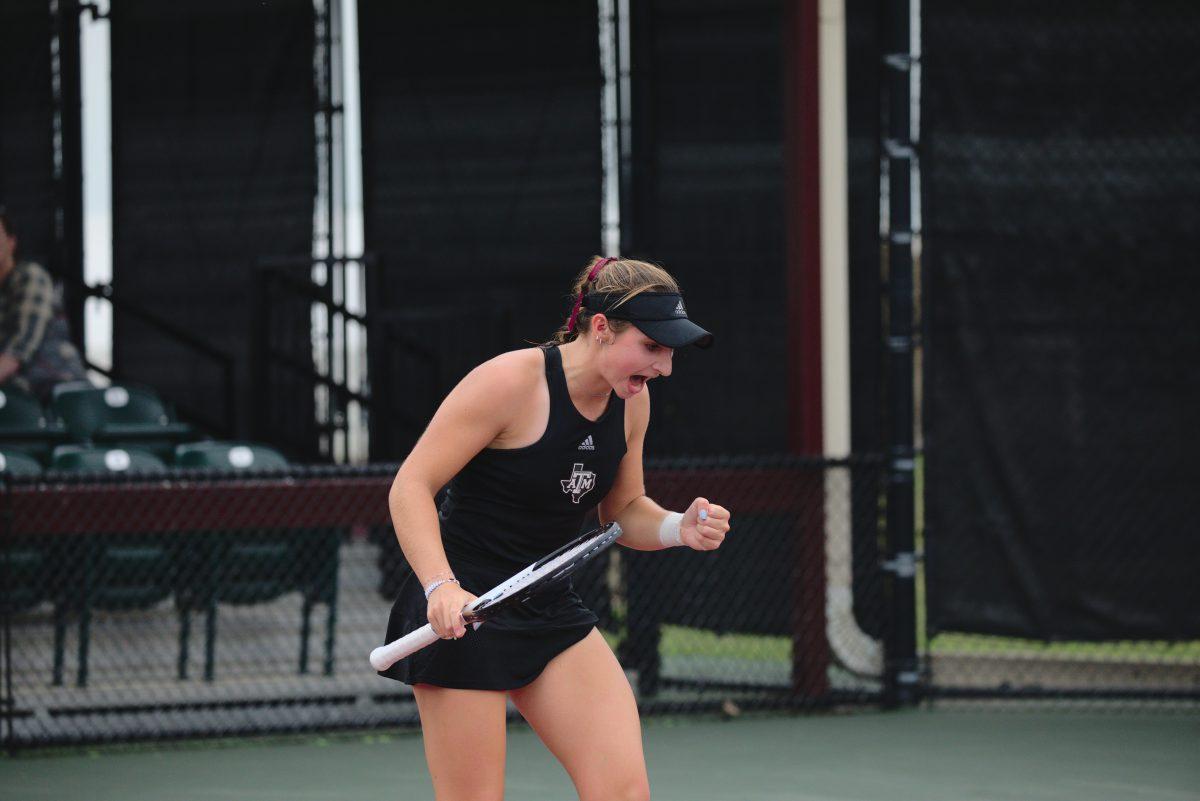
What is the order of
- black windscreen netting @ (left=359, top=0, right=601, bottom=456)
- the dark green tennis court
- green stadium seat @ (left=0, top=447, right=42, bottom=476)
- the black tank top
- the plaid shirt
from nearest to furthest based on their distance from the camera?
the black tank top, the dark green tennis court, green stadium seat @ (left=0, top=447, right=42, bottom=476), the plaid shirt, black windscreen netting @ (left=359, top=0, right=601, bottom=456)

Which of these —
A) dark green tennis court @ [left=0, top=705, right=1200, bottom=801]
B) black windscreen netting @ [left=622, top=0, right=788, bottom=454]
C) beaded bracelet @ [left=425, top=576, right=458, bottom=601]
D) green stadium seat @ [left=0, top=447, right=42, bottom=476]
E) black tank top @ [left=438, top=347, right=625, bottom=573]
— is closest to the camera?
beaded bracelet @ [left=425, top=576, right=458, bottom=601]

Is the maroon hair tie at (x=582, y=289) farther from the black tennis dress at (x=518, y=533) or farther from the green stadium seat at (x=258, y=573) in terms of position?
the green stadium seat at (x=258, y=573)

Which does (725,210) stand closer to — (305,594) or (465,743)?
(305,594)

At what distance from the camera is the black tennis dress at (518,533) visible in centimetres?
337

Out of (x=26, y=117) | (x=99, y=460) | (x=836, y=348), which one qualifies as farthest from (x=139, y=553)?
(x=26, y=117)

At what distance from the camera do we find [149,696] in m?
7.13

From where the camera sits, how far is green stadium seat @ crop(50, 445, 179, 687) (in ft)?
22.3

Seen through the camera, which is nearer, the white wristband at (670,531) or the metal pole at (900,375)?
the white wristband at (670,531)

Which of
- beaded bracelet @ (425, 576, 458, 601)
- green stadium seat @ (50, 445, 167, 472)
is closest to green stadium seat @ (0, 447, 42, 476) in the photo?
green stadium seat @ (50, 445, 167, 472)

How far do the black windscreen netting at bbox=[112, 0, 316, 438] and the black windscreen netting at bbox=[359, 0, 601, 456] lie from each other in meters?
0.93

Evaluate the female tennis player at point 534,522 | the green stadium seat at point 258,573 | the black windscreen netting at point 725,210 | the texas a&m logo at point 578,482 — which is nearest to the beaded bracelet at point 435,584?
the female tennis player at point 534,522

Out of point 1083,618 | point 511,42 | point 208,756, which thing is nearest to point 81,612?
point 208,756

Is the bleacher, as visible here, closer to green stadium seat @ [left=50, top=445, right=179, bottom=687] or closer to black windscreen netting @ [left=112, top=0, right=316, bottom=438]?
green stadium seat @ [left=50, top=445, right=179, bottom=687]

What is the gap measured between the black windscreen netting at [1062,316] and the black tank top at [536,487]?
373 centimetres
